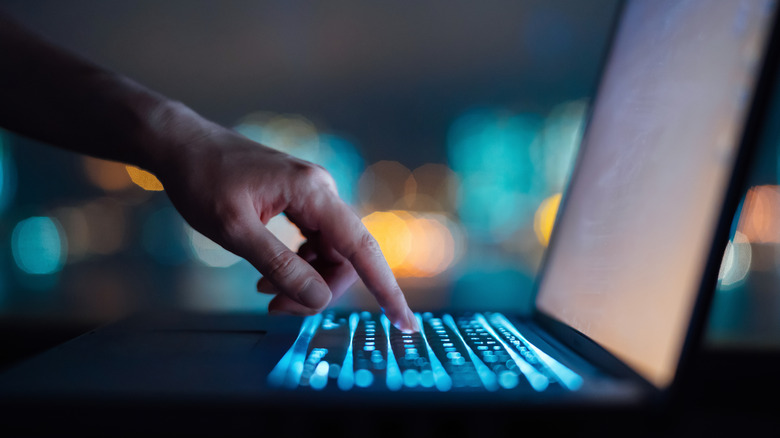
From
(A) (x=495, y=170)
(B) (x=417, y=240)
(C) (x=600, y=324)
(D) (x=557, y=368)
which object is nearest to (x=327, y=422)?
(D) (x=557, y=368)

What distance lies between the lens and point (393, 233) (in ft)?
26.6

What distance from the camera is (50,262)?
18.7ft

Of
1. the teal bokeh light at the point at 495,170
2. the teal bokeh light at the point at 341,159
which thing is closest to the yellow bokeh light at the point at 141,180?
the teal bokeh light at the point at 341,159

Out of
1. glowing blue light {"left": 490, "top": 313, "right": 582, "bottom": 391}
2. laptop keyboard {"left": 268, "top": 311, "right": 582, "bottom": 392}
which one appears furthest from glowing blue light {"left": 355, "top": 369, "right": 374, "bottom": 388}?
glowing blue light {"left": 490, "top": 313, "right": 582, "bottom": 391}

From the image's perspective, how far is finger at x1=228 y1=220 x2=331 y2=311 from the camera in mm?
610

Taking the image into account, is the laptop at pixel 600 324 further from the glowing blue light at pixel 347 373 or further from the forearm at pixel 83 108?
the forearm at pixel 83 108

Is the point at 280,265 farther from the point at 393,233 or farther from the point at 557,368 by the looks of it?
the point at 393,233

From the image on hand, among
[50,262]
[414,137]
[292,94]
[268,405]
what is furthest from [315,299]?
[50,262]

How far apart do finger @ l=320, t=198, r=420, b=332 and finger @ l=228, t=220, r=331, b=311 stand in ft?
0.23

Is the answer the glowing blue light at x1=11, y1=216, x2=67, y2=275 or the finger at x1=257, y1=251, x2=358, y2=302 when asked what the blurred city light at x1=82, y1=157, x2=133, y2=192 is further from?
the finger at x1=257, y1=251, x2=358, y2=302

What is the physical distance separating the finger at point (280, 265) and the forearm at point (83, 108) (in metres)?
0.15

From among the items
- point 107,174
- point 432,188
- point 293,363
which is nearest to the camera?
point 293,363

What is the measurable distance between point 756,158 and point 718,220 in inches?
1.8

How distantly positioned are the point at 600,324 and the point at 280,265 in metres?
0.36
